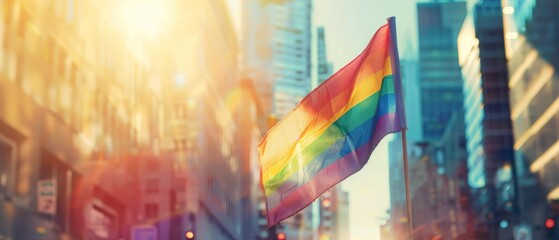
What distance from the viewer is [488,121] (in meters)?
157

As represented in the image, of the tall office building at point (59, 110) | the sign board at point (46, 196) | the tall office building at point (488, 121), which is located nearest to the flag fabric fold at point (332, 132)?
the tall office building at point (59, 110)

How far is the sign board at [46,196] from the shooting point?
1618 inches

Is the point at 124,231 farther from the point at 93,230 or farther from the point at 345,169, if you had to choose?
the point at 345,169

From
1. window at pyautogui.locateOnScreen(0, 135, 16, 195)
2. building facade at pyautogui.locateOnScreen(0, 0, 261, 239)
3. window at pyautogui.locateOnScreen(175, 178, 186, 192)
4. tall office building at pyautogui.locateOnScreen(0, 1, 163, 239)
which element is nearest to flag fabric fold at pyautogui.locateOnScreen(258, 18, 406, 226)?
building facade at pyautogui.locateOnScreen(0, 0, 261, 239)

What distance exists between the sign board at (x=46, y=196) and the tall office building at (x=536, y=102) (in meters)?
67.3

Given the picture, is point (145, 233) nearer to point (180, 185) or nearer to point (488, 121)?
point (180, 185)

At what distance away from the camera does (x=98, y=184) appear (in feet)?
172

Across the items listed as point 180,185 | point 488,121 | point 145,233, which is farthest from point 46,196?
point 488,121

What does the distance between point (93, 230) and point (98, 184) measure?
236 cm

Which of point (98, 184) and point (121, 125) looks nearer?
point (98, 184)

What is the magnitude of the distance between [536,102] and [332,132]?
101839mm

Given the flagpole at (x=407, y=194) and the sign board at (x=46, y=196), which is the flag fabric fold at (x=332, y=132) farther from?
the sign board at (x=46, y=196)

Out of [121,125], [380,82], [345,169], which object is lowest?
[345,169]

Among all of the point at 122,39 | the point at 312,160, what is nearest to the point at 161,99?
the point at 122,39
